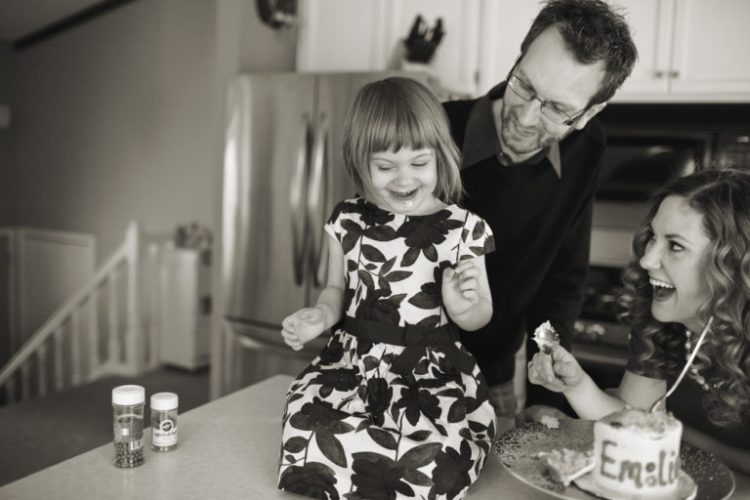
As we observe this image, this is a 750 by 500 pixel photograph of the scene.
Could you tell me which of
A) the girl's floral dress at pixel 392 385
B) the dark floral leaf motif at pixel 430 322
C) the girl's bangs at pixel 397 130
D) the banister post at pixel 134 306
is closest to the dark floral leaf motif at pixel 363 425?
the girl's floral dress at pixel 392 385

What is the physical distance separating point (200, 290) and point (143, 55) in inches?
73.1

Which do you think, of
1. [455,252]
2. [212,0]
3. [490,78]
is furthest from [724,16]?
[212,0]

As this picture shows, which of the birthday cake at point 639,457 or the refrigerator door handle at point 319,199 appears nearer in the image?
the birthday cake at point 639,457

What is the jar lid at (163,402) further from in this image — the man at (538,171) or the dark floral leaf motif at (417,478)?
the man at (538,171)

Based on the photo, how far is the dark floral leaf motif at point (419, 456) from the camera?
0.97 meters

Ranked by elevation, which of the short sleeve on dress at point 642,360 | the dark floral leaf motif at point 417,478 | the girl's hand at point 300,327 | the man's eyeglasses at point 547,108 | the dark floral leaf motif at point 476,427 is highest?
the man's eyeglasses at point 547,108

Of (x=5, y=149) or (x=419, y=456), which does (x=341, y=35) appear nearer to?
(x=419, y=456)

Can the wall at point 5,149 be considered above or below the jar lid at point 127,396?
above

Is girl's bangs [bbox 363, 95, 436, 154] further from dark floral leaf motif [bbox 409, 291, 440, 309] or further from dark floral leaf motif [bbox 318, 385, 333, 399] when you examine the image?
dark floral leaf motif [bbox 318, 385, 333, 399]

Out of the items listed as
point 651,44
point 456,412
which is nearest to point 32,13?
point 651,44

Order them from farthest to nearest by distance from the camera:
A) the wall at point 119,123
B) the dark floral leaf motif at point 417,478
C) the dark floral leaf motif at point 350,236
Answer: the wall at point 119,123, the dark floral leaf motif at point 350,236, the dark floral leaf motif at point 417,478

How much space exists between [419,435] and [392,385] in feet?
0.43

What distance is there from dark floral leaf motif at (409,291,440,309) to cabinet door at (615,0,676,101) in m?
1.96

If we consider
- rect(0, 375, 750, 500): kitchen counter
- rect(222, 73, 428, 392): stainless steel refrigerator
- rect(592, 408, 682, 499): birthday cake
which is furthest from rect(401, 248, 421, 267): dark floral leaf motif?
rect(222, 73, 428, 392): stainless steel refrigerator
